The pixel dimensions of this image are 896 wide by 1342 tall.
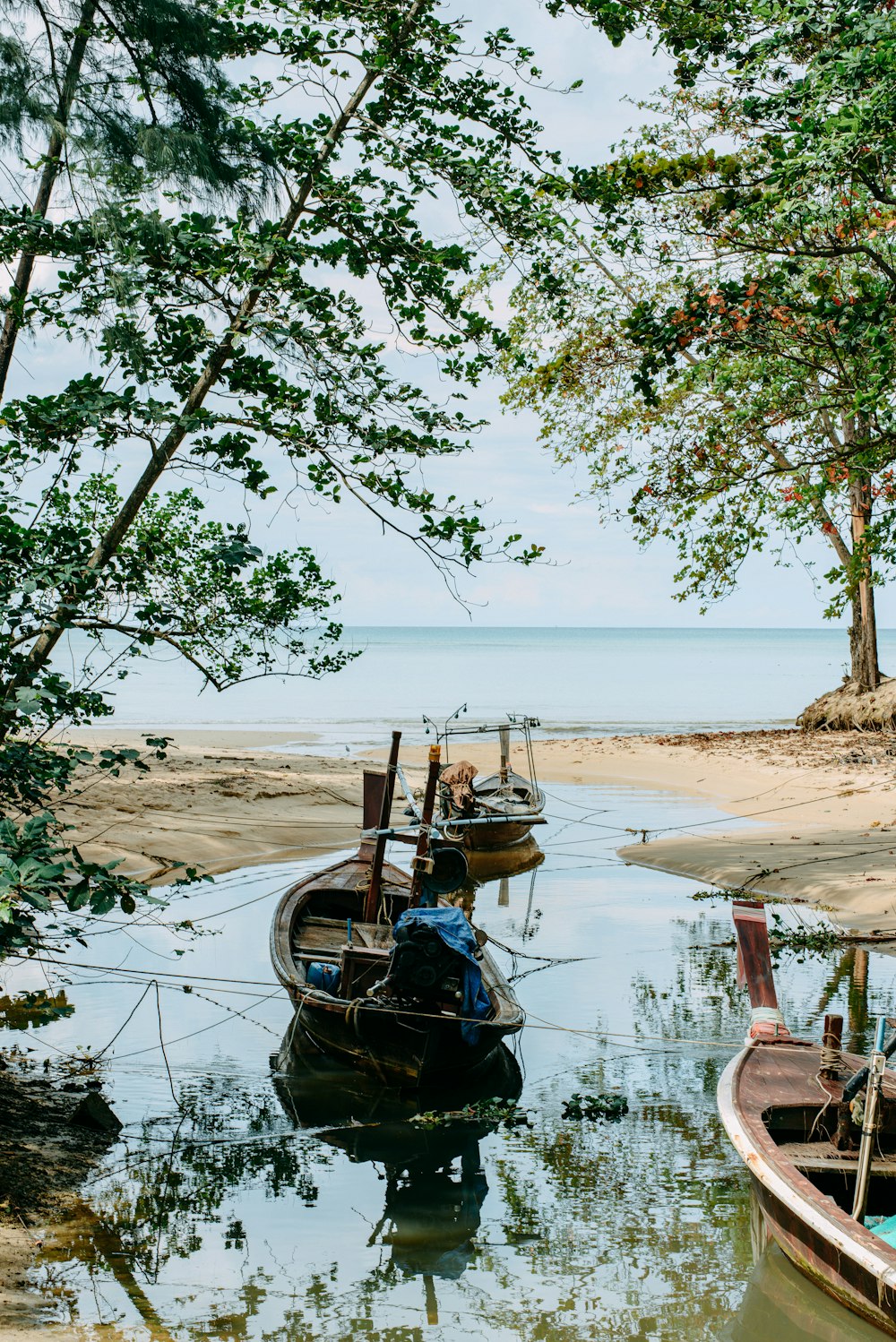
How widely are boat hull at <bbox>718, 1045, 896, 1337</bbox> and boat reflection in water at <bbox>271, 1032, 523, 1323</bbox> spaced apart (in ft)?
5.78

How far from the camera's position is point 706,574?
917 inches

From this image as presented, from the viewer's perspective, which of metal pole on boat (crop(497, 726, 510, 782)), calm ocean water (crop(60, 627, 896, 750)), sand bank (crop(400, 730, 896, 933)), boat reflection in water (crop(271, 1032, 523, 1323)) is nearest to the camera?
boat reflection in water (crop(271, 1032, 523, 1323))

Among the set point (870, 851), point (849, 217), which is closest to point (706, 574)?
point (870, 851)

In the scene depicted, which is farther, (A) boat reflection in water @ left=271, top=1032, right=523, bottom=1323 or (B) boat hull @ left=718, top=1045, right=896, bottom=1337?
(A) boat reflection in water @ left=271, top=1032, right=523, bottom=1323

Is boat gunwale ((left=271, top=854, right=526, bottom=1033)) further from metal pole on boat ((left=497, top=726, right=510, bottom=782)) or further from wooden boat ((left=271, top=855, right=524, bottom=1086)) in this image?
metal pole on boat ((left=497, top=726, right=510, bottom=782))

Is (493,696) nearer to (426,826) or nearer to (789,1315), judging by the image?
(426,826)

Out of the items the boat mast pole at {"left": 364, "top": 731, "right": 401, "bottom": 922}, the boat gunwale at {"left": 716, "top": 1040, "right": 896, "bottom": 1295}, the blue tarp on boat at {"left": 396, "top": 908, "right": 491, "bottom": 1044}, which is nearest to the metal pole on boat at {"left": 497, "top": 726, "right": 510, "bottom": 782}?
the boat mast pole at {"left": 364, "top": 731, "right": 401, "bottom": 922}

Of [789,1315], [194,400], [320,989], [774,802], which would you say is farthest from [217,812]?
[789,1315]

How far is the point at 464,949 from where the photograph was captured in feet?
28.8

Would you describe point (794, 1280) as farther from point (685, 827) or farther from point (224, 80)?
point (685, 827)

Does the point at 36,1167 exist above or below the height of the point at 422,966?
below

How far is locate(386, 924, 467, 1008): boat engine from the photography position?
8680 mm

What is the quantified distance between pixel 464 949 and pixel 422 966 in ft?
1.17

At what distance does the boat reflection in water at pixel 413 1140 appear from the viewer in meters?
6.66
